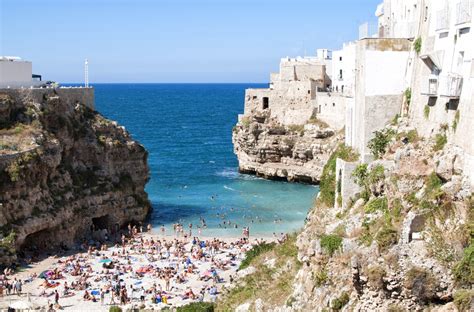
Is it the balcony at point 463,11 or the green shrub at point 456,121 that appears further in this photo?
the green shrub at point 456,121

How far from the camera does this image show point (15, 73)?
49.1 m

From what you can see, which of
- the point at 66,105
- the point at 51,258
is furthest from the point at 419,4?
the point at 66,105

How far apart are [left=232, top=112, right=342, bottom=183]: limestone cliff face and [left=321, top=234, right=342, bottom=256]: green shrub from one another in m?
40.6

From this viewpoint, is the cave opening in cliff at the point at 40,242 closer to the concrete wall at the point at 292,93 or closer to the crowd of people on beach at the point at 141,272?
the crowd of people on beach at the point at 141,272

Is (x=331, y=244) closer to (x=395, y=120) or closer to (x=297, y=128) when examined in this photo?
(x=395, y=120)

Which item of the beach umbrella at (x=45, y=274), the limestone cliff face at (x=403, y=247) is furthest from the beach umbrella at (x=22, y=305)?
the limestone cliff face at (x=403, y=247)

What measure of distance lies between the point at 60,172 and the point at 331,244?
30160 millimetres

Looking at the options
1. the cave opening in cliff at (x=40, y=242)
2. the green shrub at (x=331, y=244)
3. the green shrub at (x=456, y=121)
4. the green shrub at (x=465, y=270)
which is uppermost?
the green shrub at (x=456, y=121)

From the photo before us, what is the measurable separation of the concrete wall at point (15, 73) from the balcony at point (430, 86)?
33.5 metres

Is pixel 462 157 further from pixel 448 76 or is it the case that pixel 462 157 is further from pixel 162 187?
pixel 162 187

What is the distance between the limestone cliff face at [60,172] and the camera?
41.1m

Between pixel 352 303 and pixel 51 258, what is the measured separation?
27.0m

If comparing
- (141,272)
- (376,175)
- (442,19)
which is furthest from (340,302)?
(141,272)

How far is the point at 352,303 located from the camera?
58.5ft
